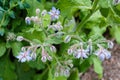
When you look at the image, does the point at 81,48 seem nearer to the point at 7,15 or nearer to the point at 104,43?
the point at 104,43

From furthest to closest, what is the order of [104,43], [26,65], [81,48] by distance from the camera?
[26,65] < [104,43] < [81,48]

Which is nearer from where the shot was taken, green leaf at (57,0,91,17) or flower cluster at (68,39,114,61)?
flower cluster at (68,39,114,61)

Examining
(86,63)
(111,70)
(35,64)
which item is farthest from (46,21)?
(111,70)

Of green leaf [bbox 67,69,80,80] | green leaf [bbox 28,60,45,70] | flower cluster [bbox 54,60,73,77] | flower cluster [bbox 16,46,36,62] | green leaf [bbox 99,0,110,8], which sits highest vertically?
green leaf [bbox 99,0,110,8]

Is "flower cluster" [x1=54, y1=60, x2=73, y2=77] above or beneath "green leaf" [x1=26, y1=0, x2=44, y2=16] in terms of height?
beneath

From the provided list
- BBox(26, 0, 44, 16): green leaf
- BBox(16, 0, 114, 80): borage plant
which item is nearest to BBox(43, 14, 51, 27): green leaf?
BBox(16, 0, 114, 80): borage plant

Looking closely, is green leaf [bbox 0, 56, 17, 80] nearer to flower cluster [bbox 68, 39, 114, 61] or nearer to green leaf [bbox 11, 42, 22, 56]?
green leaf [bbox 11, 42, 22, 56]

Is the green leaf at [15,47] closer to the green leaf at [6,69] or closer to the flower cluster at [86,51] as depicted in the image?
the green leaf at [6,69]

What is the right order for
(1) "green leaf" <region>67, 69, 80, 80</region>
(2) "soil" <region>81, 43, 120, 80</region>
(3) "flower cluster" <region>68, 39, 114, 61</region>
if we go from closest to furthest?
(3) "flower cluster" <region>68, 39, 114, 61</region>, (1) "green leaf" <region>67, 69, 80, 80</region>, (2) "soil" <region>81, 43, 120, 80</region>

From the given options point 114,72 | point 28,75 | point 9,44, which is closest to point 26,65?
point 28,75
